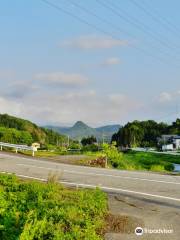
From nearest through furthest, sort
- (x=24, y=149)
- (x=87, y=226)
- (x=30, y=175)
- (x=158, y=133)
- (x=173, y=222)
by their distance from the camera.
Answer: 1. (x=87, y=226)
2. (x=173, y=222)
3. (x=30, y=175)
4. (x=24, y=149)
5. (x=158, y=133)

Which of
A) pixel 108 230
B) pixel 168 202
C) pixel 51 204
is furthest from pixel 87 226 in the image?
pixel 168 202

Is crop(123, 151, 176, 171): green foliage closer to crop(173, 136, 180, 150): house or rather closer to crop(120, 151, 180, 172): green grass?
crop(120, 151, 180, 172): green grass

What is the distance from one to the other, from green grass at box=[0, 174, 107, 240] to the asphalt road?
3.29m

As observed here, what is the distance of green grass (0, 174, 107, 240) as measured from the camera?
33.0 ft

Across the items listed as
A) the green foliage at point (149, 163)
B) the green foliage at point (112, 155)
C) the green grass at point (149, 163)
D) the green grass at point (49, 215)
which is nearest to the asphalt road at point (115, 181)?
the green grass at point (49, 215)

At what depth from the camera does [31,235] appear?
32.0 ft

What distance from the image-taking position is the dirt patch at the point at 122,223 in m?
11.6

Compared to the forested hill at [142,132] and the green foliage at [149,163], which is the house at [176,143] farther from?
the green foliage at [149,163]

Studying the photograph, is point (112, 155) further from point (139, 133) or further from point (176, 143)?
point (139, 133)

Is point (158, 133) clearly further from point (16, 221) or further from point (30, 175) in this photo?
point (16, 221)

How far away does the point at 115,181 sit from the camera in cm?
2130

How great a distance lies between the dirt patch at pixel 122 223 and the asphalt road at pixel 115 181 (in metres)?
2.73

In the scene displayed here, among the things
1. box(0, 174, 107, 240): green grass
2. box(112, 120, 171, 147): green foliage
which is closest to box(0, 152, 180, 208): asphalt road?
box(0, 174, 107, 240): green grass

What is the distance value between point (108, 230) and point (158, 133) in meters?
184
